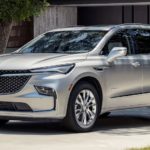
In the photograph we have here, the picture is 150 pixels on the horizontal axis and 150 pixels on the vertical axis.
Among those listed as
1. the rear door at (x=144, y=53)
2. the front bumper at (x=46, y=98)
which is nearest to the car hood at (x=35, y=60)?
the front bumper at (x=46, y=98)

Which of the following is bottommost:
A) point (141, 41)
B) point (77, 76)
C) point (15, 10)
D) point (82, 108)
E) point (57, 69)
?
point (82, 108)

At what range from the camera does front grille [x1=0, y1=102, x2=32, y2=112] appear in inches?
414

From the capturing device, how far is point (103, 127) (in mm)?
11633

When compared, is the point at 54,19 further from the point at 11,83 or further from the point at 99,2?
the point at 11,83

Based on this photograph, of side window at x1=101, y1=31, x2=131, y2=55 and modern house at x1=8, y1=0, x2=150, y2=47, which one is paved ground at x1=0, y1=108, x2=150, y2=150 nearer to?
side window at x1=101, y1=31, x2=131, y2=55

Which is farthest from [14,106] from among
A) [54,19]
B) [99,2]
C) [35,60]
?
[54,19]

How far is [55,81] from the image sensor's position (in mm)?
10391

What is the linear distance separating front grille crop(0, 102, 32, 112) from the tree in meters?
4.27

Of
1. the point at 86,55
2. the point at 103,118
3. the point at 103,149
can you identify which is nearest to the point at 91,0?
the point at 103,118

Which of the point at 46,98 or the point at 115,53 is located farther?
the point at 115,53

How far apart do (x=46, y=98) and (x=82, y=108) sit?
2.20ft

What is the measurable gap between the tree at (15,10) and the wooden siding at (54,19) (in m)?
13.7

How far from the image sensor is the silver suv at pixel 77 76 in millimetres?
10430

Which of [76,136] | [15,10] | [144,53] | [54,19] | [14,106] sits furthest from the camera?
[54,19]
